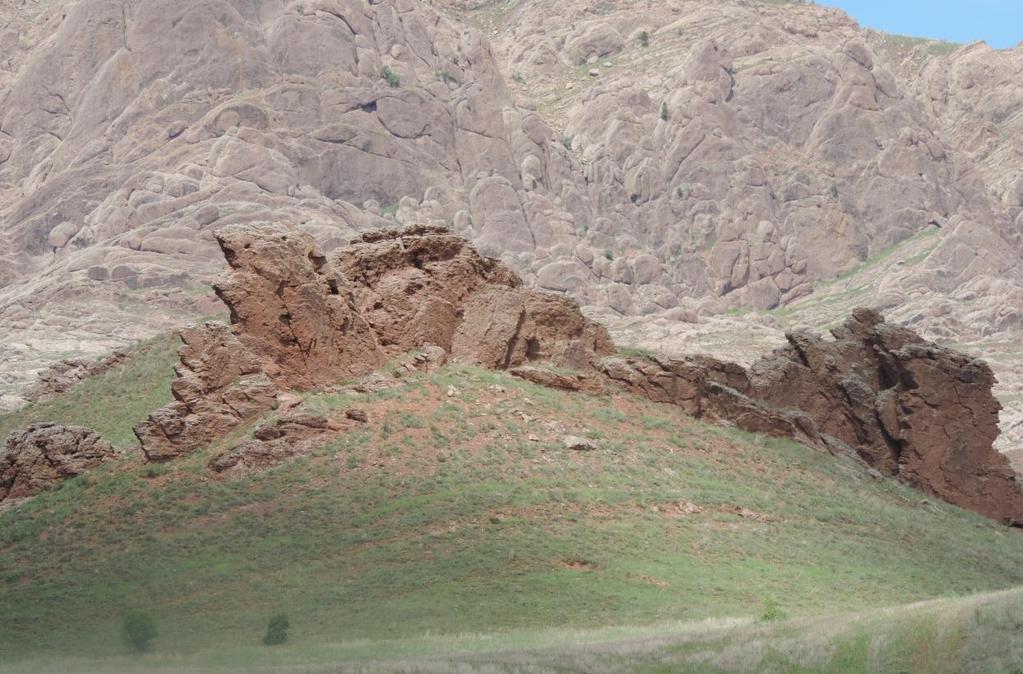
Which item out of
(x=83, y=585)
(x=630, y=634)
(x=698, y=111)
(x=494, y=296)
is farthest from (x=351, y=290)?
(x=698, y=111)

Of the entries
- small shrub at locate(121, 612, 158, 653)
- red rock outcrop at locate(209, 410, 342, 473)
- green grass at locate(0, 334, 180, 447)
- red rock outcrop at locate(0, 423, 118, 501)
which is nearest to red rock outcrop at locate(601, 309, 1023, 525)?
red rock outcrop at locate(209, 410, 342, 473)

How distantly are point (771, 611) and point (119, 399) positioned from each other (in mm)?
30227

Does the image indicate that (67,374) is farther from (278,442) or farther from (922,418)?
(922,418)

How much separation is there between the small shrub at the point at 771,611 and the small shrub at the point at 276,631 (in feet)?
33.7

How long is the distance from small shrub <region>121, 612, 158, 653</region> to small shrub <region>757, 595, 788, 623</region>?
43.9ft

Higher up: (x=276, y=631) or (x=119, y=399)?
(x=119, y=399)

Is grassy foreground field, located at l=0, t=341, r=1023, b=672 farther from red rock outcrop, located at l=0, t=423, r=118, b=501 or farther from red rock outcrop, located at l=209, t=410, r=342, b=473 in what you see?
red rock outcrop, located at l=0, t=423, r=118, b=501

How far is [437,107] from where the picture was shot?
184 metres

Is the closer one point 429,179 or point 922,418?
point 922,418

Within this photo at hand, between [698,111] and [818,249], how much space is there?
25.1m

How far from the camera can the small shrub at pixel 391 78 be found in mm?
183250

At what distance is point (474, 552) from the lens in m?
36.5

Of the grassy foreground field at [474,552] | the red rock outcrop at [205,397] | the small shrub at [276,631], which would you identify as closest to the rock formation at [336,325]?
the red rock outcrop at [205,397]

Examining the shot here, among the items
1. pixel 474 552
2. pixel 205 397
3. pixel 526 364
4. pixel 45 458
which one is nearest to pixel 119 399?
pixel 45 458
